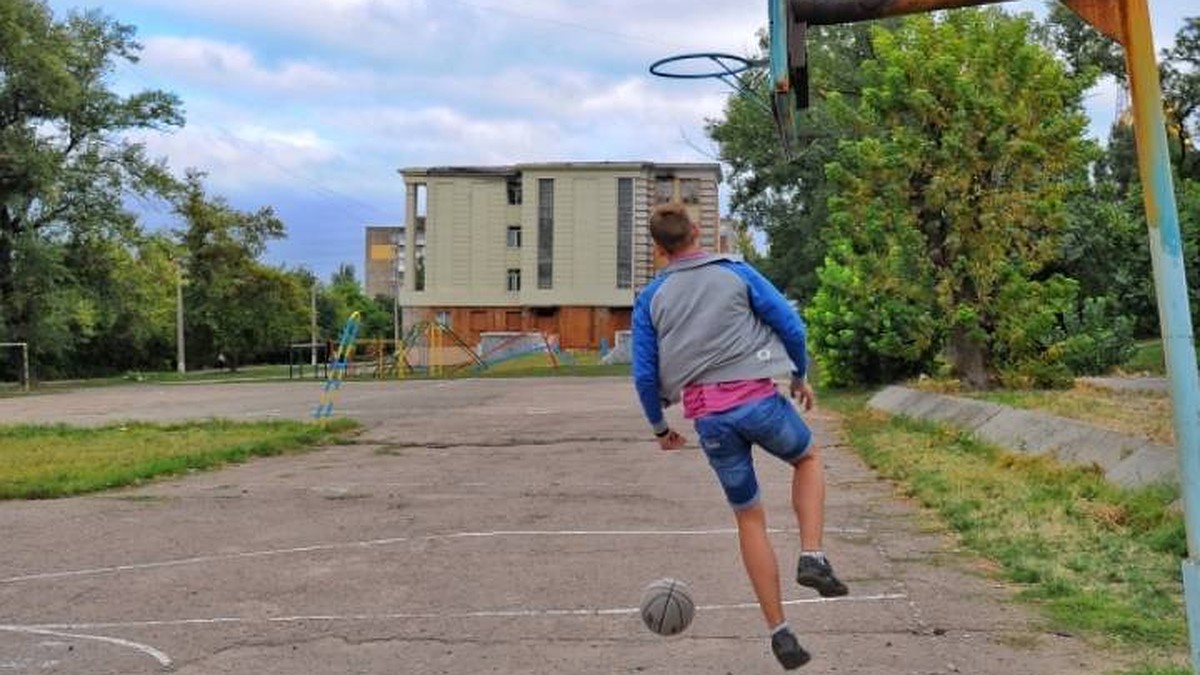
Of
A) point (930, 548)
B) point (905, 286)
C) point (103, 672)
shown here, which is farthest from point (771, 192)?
point (103, 672)

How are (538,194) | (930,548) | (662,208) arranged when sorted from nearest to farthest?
(662,208) < (930,548) < (538,194)

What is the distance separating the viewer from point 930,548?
28.3 ft

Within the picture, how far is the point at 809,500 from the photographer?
552 centimetres

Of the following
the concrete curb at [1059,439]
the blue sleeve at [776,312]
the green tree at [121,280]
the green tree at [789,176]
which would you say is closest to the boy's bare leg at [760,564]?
the blue sleeve at [776,312]

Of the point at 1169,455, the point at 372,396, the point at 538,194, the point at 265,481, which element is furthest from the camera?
the point at 538,194

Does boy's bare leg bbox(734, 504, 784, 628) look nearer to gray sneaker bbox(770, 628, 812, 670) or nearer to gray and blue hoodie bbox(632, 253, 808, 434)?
gray sneaker bbox(770, 628, 812, 670)

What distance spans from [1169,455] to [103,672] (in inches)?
326

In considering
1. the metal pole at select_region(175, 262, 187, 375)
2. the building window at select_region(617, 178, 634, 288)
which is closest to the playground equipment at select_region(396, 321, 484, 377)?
the building window at select_region(617, 178, 634, 288)

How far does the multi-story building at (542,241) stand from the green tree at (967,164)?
50.2 m

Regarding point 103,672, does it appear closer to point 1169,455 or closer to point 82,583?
point 82,583

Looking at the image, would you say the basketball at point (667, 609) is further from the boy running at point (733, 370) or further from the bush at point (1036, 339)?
the bush at point (1036, 339)

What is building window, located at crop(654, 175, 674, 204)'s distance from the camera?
236ft

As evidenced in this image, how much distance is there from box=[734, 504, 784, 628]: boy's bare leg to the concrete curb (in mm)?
3363

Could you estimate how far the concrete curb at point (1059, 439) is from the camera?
10.0 meters
